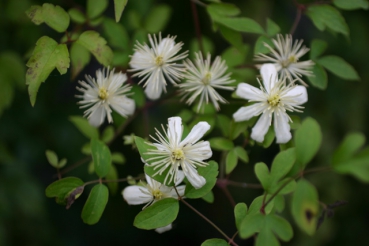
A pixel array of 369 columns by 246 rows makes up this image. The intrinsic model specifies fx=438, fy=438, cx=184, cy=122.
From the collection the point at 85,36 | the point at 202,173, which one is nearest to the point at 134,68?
the point at 85,36

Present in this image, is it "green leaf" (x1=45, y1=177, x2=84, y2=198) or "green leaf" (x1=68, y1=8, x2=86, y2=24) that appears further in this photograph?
"green leaf" (x1=68, y1=8, x2=86, y2=24)

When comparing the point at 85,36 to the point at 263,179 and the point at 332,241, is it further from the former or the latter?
the point at 332,241

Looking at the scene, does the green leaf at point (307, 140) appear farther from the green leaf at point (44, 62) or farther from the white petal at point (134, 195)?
the green leaf at point (44, 62)

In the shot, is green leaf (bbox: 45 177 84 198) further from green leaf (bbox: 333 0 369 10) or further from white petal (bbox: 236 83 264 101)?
green leaf (bbox: 333 0 369 10)

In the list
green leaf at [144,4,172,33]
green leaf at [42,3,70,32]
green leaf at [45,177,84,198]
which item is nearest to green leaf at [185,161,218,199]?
green leaf at [45,177,84,198]

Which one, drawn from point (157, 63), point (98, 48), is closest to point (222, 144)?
point (157, 63)

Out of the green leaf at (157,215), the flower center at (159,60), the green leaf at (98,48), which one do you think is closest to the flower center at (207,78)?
the flower center at (159,60)
